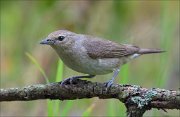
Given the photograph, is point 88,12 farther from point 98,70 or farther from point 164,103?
point 164,103

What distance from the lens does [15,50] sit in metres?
8.16

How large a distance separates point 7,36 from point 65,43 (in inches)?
116

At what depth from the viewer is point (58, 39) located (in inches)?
229

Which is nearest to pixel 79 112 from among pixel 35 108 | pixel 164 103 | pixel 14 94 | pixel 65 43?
pixel 35 108

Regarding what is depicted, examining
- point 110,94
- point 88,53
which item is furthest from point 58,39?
point 110,94

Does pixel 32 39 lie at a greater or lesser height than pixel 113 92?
greater

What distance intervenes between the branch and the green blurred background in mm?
1480

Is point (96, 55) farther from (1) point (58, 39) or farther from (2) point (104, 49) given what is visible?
(1) point (58, 39)

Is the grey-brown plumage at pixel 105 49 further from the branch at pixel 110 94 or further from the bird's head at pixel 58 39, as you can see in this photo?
the branch at pixel 110 94

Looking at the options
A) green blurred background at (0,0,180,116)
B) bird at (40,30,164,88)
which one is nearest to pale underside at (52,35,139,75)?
bird at (40,30,164,88)

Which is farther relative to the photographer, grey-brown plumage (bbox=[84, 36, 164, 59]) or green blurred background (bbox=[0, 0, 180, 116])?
green blurred background (bbox=[0, 0, 180, 116])

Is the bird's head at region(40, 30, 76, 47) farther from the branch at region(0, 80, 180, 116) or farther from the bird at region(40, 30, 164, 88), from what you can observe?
the branch at region(0, 80, 180, 116)

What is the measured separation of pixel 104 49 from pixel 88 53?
0.28 metres

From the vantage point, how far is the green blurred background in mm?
7117
